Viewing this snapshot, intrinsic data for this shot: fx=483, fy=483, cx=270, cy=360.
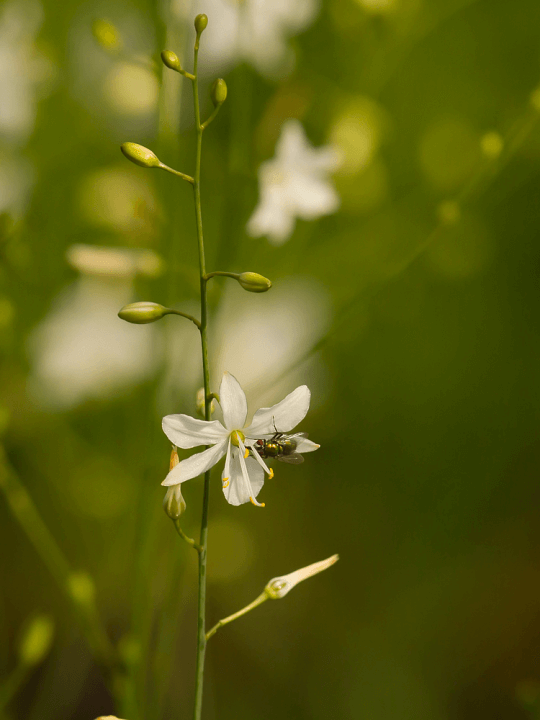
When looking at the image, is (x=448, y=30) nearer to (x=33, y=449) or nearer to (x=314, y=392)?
(x=314, y=392)

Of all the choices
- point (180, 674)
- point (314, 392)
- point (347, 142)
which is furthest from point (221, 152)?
point (180, 674)

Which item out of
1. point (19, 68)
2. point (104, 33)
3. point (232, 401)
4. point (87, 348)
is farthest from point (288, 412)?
point (19, 68)

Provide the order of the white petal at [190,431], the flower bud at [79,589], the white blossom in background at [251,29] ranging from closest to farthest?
the white petal at [190,431], the flower bud at [79,589], the white blossom in background at [251,29]

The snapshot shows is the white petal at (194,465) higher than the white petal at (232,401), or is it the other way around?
the white petal at (232,401)

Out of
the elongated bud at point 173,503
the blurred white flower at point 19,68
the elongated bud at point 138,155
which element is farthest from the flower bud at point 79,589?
the blurred white flower at point 19,68

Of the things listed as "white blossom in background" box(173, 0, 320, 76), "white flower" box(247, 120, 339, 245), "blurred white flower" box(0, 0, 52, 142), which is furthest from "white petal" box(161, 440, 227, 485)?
"blurred white flower" box(0, 0, 52, 142)

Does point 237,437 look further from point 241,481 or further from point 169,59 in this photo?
point 169,59

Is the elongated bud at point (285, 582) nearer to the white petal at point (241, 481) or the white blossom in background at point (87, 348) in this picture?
the white petal at point (241, 481)

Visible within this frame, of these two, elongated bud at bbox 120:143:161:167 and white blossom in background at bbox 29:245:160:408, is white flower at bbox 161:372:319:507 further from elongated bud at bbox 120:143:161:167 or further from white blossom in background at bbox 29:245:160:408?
white blossom in background at bbox 29:245:160:408
